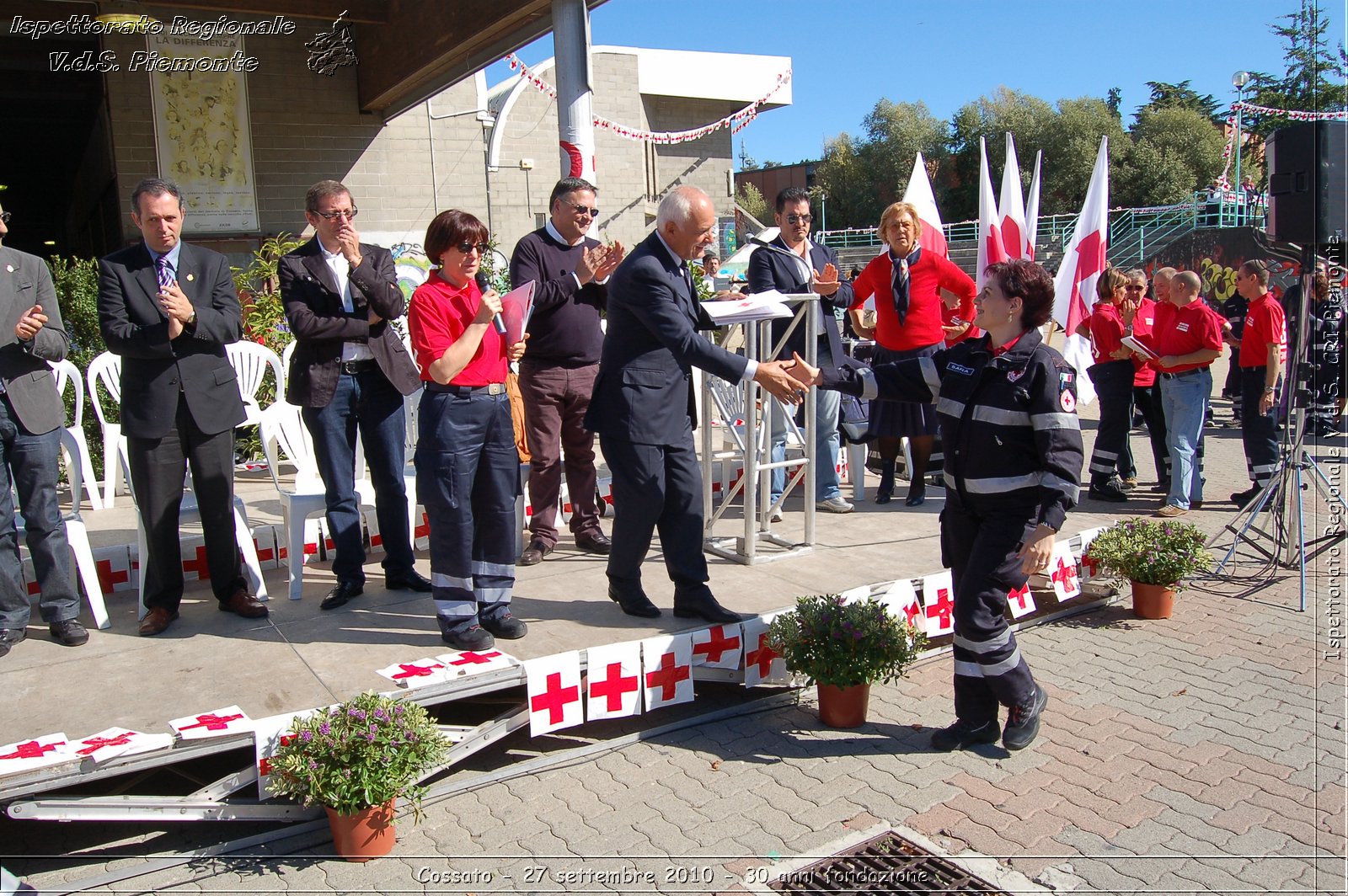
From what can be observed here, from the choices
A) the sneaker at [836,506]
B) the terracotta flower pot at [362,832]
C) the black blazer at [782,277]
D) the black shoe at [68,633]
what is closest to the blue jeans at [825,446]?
the sneaker at [836,506]

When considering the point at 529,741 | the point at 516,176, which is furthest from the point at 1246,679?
the point at 516,176

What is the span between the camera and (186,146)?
12.6 meters

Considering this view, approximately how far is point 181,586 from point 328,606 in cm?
65

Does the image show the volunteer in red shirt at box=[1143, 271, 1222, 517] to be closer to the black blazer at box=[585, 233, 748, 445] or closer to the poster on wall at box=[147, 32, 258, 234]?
the black blazer at box=[585, 233, 748, 445]

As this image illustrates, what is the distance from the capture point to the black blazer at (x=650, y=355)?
14.0 feet

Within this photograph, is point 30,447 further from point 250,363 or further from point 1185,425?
point 1185,425

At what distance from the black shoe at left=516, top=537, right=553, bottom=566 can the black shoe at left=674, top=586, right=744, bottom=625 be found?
1296 mm

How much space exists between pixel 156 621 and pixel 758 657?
8.93ft

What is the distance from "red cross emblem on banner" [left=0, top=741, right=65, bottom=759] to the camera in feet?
10.2

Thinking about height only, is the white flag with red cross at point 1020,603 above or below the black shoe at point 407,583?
below

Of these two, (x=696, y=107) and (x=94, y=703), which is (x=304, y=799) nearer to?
(x=94, y=703)

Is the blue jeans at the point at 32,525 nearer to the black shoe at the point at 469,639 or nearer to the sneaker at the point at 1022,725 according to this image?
the black shoe at the point at 469,639

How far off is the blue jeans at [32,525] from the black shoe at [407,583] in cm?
139

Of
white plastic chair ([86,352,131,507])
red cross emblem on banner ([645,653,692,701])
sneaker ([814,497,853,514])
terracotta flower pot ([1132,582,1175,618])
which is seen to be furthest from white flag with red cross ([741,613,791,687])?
white plastic chair ([86,352,131,507])
